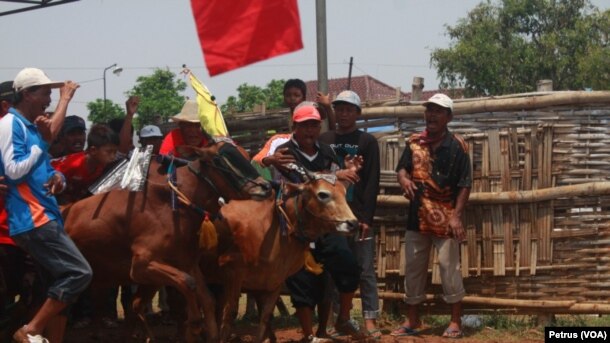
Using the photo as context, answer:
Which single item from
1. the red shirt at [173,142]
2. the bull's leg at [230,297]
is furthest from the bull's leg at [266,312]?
the red shirt at [173,142]

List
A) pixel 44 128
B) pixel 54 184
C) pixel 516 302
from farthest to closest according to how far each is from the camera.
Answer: pixel 516 302 → pixel 44 128 → pixel 54 184

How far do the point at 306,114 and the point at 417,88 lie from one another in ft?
9.21

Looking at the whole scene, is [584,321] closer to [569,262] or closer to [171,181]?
[569,262]

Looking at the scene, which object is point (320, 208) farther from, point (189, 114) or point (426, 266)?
point (426, 266)

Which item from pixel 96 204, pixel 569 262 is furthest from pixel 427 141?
pixel 96 204

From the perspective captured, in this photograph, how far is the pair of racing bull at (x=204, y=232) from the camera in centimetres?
846

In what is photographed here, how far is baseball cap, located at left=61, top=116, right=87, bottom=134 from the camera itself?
10180mm

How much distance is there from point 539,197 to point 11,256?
5.21m

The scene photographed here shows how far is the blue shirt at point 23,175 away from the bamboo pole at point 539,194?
4394 millimetres

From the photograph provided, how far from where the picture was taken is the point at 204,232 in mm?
8742

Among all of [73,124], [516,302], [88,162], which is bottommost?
[516,302]

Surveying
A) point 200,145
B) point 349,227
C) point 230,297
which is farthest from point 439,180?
point 230,297

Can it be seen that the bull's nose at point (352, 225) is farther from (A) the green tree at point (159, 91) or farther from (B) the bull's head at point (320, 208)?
(A) the green tree at point (159, 91)

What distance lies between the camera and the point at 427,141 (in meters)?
10.1
